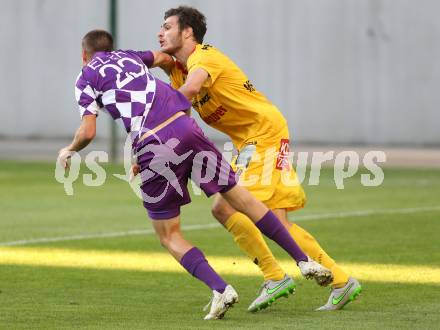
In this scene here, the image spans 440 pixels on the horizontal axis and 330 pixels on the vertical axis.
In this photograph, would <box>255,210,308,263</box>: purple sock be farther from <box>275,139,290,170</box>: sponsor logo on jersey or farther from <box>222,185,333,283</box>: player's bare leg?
<box>275,139,290,170</box>: sponsor logo on jersey

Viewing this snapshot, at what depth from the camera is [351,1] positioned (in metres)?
28.5

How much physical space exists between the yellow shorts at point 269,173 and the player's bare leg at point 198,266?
0.70 m

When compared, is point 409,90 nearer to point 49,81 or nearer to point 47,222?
point 49,81

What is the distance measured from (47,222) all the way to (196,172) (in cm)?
640

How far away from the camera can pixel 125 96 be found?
827cm

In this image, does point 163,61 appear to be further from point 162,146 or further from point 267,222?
point 267,222

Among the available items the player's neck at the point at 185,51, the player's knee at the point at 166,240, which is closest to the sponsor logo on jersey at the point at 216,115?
the player's neck at the point at 185,51

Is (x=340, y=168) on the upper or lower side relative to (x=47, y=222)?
lower

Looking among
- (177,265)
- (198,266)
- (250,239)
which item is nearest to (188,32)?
(250,239)

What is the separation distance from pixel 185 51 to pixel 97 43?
73 cm

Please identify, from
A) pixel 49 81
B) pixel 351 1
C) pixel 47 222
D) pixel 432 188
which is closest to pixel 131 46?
pixel 49 81

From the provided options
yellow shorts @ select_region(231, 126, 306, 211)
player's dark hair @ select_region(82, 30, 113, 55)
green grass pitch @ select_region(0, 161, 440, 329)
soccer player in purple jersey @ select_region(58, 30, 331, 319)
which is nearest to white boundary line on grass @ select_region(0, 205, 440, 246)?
green grass pitch @ select_region(0, 161, 440, 329)

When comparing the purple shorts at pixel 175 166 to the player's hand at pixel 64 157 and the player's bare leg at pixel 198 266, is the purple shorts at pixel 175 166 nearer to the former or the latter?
the player's bare leg at pixel 198 266

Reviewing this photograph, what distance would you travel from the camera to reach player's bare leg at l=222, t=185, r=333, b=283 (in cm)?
832
